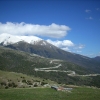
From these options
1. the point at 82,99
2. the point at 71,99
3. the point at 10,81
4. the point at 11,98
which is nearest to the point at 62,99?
the point at 71,99

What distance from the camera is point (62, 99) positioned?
64188 mm

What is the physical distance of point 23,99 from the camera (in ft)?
207

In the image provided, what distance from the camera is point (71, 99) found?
64.5m

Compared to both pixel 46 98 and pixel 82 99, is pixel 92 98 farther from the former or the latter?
pixel 46 98

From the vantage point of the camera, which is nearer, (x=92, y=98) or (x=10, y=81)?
(x=92, y=98)

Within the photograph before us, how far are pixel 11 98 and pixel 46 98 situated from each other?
1323cm

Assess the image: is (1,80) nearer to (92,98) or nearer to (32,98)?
(32,98)

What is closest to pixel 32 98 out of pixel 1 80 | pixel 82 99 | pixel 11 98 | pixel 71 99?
pixel 11 98

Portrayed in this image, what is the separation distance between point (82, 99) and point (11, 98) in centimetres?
2667

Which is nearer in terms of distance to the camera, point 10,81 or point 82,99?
point 82,99

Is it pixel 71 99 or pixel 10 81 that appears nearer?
pixel 71 99

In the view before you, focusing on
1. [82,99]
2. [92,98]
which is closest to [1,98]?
[82,99]

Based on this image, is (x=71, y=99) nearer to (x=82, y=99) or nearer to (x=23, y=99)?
(x=82, y=99)

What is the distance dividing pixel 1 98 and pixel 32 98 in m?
11.6
